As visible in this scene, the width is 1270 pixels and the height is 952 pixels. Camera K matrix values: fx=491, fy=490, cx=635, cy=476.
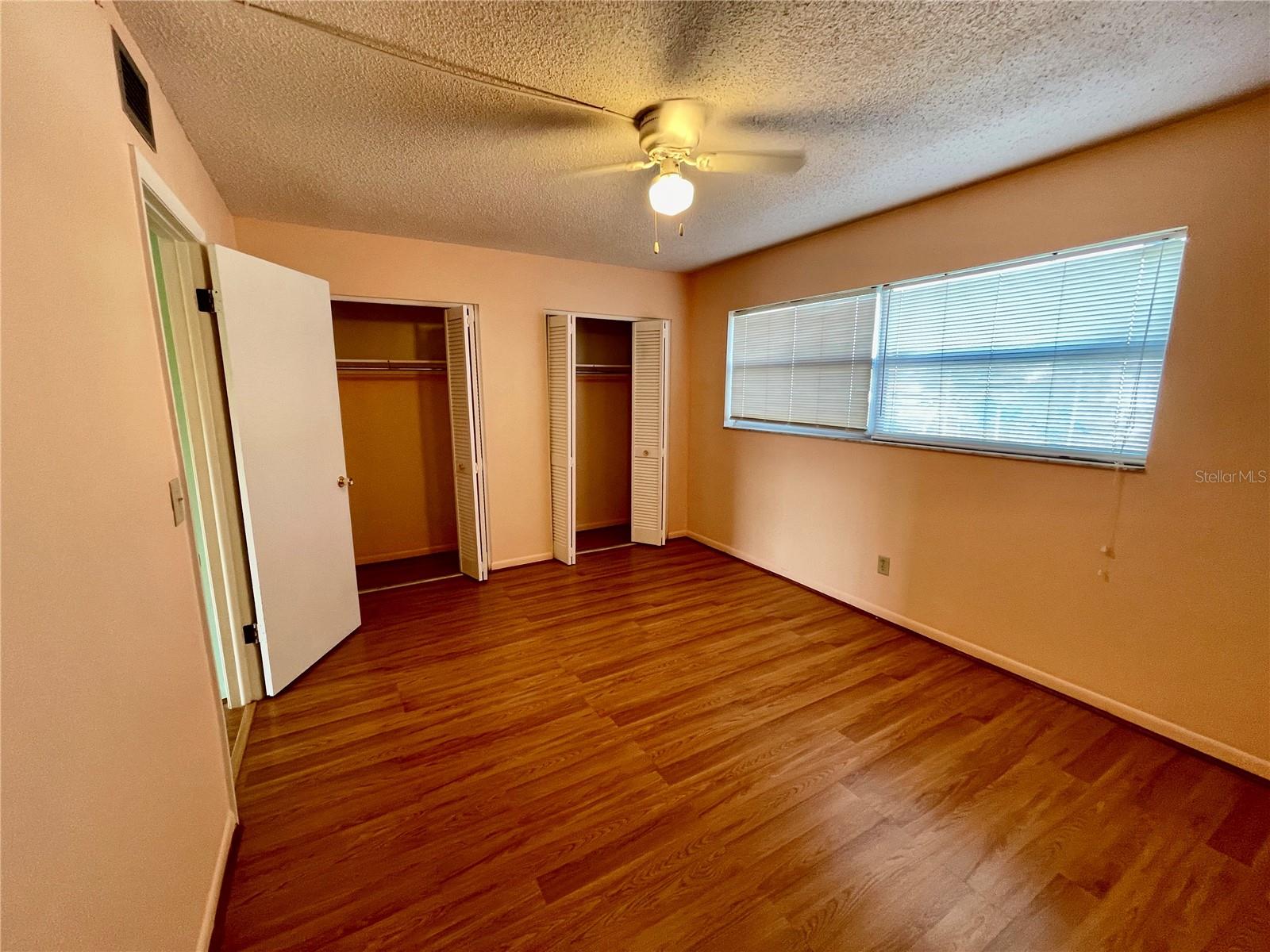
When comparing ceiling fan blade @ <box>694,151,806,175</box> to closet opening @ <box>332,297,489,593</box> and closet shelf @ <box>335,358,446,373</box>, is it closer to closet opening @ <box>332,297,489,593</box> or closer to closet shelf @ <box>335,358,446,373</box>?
closet opening @ <box>332,297,489,593</box>

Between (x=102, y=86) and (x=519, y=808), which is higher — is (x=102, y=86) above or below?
above

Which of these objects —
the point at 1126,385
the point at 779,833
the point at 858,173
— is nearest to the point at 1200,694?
Result: the point at 1126,385

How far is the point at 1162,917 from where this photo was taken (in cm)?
141

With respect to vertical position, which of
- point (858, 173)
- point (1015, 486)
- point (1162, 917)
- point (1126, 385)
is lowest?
point (1162, 917)

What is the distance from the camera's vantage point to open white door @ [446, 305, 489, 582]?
3504 mm

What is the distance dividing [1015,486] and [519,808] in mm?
2683

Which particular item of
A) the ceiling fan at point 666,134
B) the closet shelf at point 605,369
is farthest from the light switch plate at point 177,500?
the closet shelf at point 605,369

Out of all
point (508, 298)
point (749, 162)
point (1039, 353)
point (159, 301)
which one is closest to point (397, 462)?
point (508, 298)

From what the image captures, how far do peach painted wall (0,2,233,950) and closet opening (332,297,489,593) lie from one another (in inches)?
88.9

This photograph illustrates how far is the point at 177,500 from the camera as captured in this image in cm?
146

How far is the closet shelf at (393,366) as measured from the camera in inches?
151

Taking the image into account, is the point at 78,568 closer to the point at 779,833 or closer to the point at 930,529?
the point at 779,833

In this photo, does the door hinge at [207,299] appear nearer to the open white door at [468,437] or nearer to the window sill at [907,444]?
the open white door at [468,437]

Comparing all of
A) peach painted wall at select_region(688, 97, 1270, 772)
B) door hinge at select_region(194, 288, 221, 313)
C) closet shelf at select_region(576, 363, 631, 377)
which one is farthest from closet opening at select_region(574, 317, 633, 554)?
door hinge at select_region(194, 288, 221, 313)
